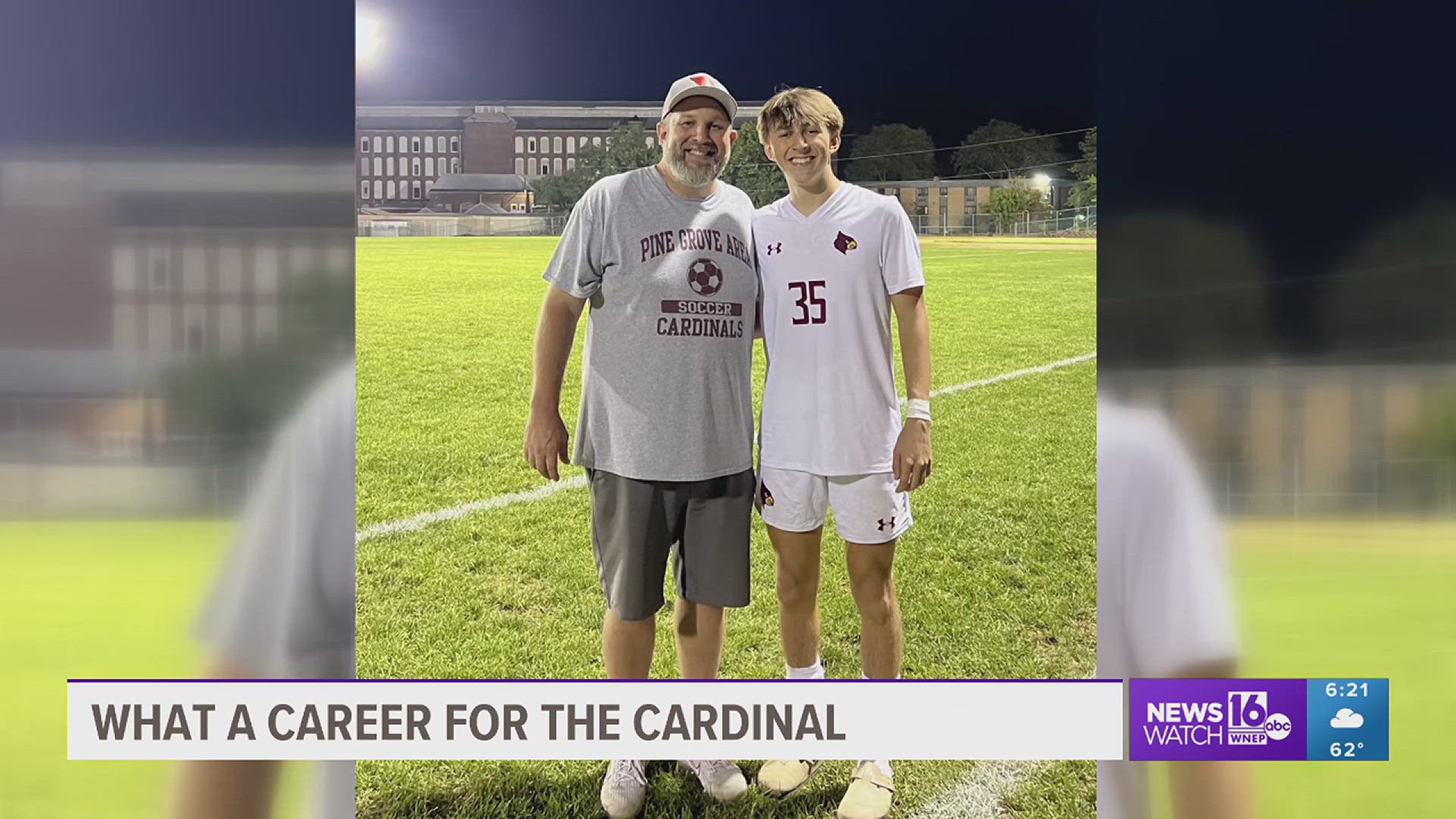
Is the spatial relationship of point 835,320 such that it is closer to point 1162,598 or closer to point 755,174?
point 755,174

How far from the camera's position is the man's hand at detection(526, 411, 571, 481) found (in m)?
2.96

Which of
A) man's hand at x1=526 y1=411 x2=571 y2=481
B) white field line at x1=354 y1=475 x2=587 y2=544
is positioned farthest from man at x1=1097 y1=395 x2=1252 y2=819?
white field line at x1=354 y1=475 x2=587 y2=544

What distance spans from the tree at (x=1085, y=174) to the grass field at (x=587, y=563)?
285 millimetres

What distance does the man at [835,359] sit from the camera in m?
2.94

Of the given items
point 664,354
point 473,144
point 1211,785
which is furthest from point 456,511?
point 1211,785

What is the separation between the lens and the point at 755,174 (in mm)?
3125

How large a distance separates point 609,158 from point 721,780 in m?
1.86

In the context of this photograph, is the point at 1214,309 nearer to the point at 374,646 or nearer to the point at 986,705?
the point at 986,705

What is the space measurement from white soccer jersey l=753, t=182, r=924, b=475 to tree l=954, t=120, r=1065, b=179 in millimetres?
941

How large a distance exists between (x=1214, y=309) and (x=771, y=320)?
1200 millimetres

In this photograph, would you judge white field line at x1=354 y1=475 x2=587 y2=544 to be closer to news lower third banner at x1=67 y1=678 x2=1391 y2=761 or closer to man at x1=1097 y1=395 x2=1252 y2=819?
news lower third banner at x1=67 y1=678 x2=1391 y2=761

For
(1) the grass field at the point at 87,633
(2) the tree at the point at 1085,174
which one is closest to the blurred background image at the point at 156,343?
(1) the grass field at the point at 87,633

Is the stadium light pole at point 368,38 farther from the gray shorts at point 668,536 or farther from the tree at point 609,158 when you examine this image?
the gray shorts at point 668,536

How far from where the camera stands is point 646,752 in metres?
2.98
